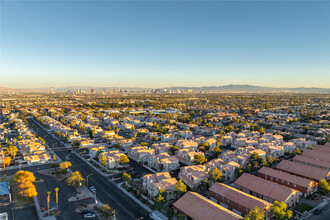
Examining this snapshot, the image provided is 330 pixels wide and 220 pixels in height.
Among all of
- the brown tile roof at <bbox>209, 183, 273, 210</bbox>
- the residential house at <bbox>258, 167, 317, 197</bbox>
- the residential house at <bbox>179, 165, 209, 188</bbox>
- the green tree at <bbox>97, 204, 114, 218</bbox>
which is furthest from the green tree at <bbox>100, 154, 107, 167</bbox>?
the residential house at <bbox>258, 167, 317, 197</bbox>

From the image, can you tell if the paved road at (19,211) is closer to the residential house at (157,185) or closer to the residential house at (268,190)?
the residential house at (157,185)

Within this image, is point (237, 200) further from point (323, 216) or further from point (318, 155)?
point (318, 155)

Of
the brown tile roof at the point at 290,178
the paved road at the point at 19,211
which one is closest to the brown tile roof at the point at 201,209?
the brown tile roof at the point at 290,178

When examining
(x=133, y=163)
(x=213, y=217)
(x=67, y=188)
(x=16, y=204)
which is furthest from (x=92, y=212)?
(x=133, y=163)

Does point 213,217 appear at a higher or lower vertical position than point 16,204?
higher

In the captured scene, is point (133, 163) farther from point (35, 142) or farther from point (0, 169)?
point (35, 142)

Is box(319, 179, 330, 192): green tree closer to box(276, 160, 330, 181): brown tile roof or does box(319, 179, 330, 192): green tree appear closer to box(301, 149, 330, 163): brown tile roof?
box(276, 160, 330, 181): brown tile roof

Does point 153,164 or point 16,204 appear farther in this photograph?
point 153,164
